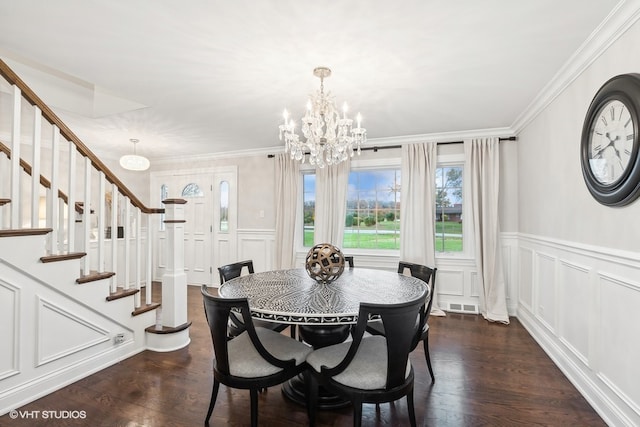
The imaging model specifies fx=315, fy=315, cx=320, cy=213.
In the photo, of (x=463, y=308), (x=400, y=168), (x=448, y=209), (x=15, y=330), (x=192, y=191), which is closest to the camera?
(x=15, y=330)

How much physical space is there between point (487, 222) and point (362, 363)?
2981 millimetres

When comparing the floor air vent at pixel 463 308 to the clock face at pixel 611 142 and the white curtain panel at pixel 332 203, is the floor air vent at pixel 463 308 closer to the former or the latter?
the white curtain panel at pixel 332 203

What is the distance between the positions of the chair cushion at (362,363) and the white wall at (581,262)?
50.5 inches

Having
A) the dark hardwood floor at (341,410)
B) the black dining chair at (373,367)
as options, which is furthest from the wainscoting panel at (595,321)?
the black dining chair at (373,367)

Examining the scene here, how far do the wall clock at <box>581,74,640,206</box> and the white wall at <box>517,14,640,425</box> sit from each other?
9 cm

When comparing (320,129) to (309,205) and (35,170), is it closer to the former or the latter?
(35,170)

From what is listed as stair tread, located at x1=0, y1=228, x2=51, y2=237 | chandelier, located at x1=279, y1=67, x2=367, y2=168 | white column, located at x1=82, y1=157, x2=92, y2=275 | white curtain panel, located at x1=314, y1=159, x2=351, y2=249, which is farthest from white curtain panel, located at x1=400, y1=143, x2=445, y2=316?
stair tread, located at x1=0, y1=228, x2=51, y2=237

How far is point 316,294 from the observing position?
6.76ft

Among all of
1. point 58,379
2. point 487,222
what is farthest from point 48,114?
point 487,222

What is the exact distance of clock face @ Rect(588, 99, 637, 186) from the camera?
1.77 m

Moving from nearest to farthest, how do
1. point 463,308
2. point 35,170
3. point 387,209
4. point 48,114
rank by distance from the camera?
point 35,170
point 48,114
point 463,308
point 387,209

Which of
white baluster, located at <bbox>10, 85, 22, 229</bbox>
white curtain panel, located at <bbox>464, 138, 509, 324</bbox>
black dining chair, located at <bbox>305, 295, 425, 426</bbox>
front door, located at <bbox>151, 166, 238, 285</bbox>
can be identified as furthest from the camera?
front door, located at <bbox>151, 166, 238, 285</bbox>

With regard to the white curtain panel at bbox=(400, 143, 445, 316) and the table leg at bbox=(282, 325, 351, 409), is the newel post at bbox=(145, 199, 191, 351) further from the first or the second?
the white curtain panel at bbox=(400, 143, 445, 316)

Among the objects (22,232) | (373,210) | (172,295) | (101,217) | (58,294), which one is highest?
(373,210)
